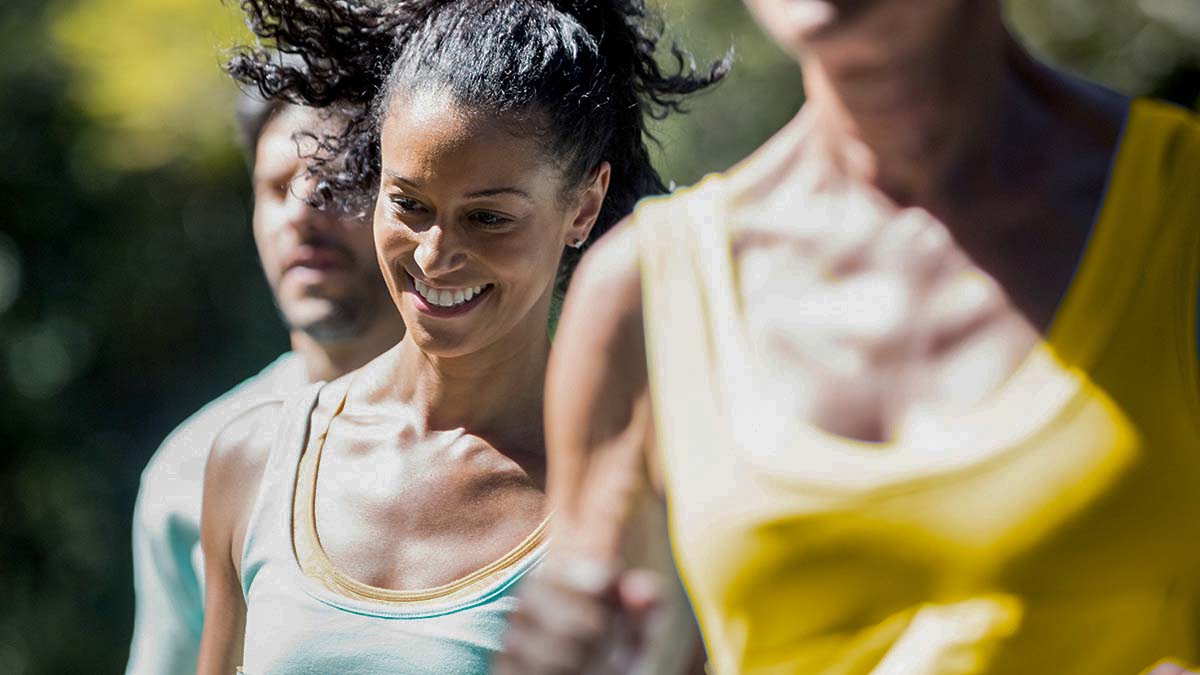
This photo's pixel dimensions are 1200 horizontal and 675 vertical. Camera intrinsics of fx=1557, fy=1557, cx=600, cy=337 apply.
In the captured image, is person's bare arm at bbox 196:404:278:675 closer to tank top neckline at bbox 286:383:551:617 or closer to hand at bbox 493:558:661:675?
tank top neckline at bbox 286:383:551:617

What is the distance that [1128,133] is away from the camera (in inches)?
54.9

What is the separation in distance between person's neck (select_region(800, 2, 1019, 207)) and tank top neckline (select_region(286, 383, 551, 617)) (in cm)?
87

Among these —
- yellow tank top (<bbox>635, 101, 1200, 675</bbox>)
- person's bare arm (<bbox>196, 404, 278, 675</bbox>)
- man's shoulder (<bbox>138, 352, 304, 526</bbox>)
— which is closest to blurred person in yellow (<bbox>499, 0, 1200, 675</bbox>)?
yellow tank top (<bbox>635, 101, 1200, 675</bbox>)

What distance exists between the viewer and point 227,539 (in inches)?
96.0

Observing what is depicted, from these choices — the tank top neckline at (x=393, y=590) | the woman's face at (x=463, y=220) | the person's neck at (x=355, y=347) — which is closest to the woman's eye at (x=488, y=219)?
the woman's face at (x=463, y=220)

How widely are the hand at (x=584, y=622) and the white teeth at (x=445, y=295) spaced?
2.36 ft

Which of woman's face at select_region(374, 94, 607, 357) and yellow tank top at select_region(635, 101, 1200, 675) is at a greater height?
woman's face at select_region(374, 94, 607, 357)

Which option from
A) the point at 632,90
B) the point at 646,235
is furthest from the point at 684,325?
the point at 632,90

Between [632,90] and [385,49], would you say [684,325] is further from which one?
[385,49]

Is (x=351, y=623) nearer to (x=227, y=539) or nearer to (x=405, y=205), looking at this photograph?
(x=227, y=539)

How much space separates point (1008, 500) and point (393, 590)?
108 cm

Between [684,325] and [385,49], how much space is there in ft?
3.63

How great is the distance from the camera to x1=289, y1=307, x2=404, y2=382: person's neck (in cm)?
292

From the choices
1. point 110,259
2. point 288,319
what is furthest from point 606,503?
point 110,259
